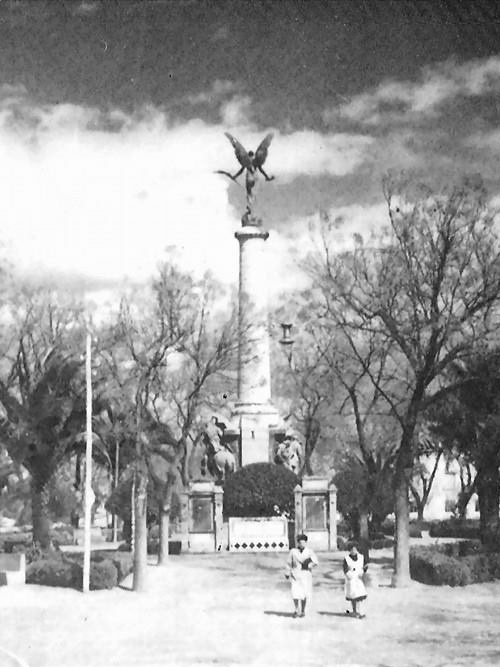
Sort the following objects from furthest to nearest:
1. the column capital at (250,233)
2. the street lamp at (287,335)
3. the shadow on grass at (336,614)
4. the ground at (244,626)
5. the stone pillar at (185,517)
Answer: the column capital at (250,233) → the street lamp at (287,335) → the stone pillar at (185,517) → the shadow on grass at (336,614) → the ground at (244,626)

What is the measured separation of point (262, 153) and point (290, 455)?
14359 millimetres

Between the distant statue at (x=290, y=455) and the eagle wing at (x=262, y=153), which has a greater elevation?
the eagle wing at (x=262, y=153)

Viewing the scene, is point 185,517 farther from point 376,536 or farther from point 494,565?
point 494,565

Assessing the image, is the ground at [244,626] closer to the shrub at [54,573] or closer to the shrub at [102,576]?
A: the shrub at [102,576]

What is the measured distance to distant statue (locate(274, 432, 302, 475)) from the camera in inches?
1580

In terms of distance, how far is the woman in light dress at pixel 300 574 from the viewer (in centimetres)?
1667

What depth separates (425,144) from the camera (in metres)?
19.7

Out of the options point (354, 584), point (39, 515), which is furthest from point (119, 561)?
point (354, 584)

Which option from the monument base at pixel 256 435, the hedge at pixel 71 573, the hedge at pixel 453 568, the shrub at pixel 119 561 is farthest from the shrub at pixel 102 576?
the monument base at pixel 256 435

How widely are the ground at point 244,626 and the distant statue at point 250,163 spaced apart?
2302cm

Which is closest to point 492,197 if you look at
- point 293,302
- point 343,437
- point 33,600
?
point 293,302

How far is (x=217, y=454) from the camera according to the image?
40.3 metres

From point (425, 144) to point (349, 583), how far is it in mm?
9556

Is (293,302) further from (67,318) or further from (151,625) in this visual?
(151,625)
